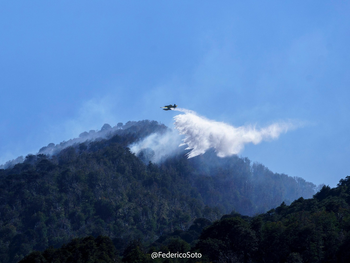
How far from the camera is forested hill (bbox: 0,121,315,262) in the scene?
110 meters

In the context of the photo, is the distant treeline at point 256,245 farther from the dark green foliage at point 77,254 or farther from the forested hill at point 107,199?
the forested hill at point 107,199

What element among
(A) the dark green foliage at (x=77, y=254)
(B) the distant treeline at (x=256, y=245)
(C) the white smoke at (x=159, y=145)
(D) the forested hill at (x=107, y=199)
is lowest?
(B) the distant treeline at (x=256, y=245)

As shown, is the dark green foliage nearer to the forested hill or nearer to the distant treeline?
the distant treeline

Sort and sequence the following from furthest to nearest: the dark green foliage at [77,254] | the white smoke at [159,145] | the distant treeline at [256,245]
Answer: the white smoke at [159,145] < the dark green foliage at [77,254] < the distant treeline at [256,245]

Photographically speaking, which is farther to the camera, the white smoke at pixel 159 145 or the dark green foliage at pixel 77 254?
the white smoke at pixel 159 145

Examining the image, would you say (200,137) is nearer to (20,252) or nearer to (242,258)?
(20,252)

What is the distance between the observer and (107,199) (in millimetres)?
124812

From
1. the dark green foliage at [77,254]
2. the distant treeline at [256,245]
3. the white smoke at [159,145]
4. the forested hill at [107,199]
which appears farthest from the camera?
the white smoke at [159,145]

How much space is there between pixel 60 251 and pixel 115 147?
111 m

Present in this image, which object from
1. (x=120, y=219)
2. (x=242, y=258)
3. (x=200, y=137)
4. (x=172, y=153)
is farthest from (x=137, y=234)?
(x=172, y=153)

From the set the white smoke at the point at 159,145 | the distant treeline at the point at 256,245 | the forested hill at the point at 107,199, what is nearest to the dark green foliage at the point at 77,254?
the distant treeline at the point at 256,245

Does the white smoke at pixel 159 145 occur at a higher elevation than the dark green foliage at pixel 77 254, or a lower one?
higher

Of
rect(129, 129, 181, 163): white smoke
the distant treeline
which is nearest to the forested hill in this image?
rect(129, 129, 181, 163): white smoke

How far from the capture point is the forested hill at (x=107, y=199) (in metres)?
110
